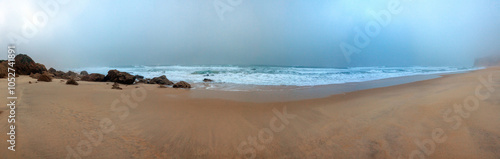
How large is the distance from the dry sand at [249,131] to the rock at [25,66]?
31.6ft

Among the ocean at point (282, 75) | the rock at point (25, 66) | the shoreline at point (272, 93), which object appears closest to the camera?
the shoreline at point (272, 93)

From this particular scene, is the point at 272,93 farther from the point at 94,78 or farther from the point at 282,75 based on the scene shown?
the point at 94,78

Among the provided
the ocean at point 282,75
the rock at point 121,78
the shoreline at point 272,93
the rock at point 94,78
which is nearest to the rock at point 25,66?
the rock at point 94,78

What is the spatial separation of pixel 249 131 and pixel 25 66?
14.1 metres

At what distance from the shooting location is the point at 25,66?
10.6 metres

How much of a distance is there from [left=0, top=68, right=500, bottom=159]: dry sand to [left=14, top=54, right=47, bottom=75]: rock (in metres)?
9.63

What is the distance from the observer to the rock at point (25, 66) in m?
10.4

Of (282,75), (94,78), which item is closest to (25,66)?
(94,78)

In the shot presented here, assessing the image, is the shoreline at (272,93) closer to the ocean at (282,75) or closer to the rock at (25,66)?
the ocean at (282,75)

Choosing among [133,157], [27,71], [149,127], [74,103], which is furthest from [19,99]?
[27,71]

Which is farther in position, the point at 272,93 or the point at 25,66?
the point at 25,66

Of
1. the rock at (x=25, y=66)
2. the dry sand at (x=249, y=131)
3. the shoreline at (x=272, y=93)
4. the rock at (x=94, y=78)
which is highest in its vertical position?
the rock at (x=25, y=66)

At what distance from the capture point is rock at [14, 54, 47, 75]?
10.4 m

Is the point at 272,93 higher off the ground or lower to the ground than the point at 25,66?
lower
